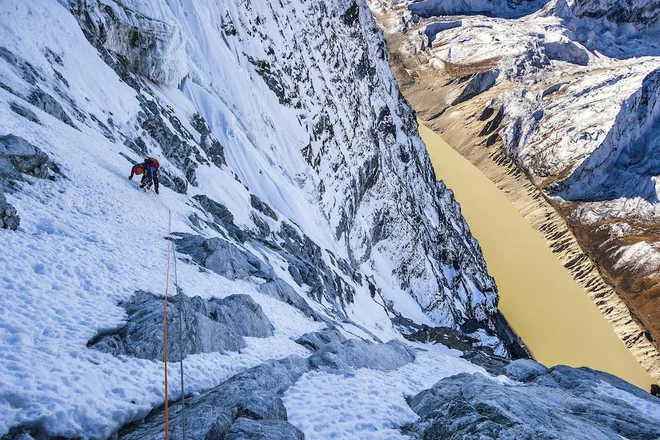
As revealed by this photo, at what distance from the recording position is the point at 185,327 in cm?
1098

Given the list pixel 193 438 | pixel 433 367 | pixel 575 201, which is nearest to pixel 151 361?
pixel 193 438

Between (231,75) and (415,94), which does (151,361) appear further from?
(415,94)

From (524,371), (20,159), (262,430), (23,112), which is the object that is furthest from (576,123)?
(262,430)

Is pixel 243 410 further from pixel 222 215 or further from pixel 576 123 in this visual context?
pixel 576 123

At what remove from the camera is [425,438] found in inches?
361

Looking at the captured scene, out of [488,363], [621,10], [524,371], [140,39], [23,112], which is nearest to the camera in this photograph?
[23,112]

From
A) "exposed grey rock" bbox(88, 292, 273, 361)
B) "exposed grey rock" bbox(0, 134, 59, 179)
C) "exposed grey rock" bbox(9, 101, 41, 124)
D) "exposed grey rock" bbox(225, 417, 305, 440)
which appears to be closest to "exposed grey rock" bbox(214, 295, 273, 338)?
"exposed grey rock" bbox(88, 292, 273, 361)

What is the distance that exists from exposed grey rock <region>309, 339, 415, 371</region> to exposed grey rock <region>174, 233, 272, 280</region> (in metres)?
6.05

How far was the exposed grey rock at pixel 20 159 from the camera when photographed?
13047mm

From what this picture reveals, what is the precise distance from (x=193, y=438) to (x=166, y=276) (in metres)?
7.42

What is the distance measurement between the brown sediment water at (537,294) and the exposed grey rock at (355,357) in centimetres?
7761

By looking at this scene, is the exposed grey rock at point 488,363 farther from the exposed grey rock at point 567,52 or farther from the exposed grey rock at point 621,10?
the exposed grey rock at point 621,10

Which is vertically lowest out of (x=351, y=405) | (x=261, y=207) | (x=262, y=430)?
(x=351, y=405)

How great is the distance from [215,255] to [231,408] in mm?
10355
